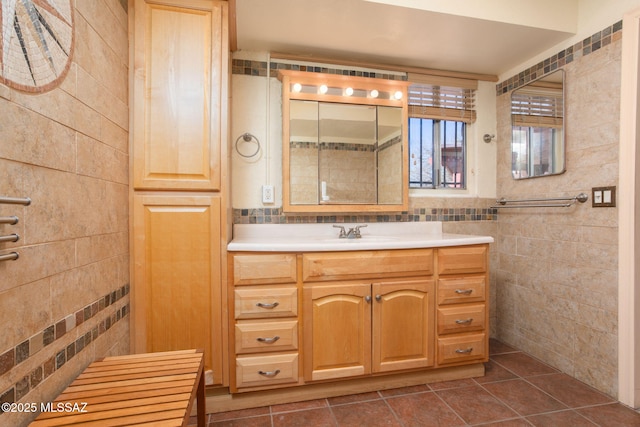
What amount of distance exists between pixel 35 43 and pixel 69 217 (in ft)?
1.73

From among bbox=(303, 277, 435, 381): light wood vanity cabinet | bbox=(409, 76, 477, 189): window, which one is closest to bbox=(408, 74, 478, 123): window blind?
bbox=(409, 76, 477, 189): window

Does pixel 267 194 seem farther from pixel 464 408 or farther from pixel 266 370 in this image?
pixel 464 408

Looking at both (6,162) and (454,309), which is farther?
(454,309)

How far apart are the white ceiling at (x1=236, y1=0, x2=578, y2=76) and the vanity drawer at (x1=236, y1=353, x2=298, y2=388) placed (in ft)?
6.02

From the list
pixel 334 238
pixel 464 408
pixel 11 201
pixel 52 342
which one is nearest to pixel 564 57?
pixel 334 238

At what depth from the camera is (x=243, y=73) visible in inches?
76.9

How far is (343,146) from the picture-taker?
80.7 inches

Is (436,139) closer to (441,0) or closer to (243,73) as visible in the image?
(441,0)

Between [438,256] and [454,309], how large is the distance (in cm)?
33

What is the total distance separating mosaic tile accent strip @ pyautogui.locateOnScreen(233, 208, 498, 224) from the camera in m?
1.96

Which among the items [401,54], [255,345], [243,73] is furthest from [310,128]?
[255,345]

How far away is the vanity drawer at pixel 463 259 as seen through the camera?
5.58ft

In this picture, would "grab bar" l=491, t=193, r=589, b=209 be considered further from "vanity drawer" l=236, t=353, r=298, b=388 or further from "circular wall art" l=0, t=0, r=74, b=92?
"circular wall art" l=0, t=0, r=74, b=92

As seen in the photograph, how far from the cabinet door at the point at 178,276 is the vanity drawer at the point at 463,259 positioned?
1247mm
